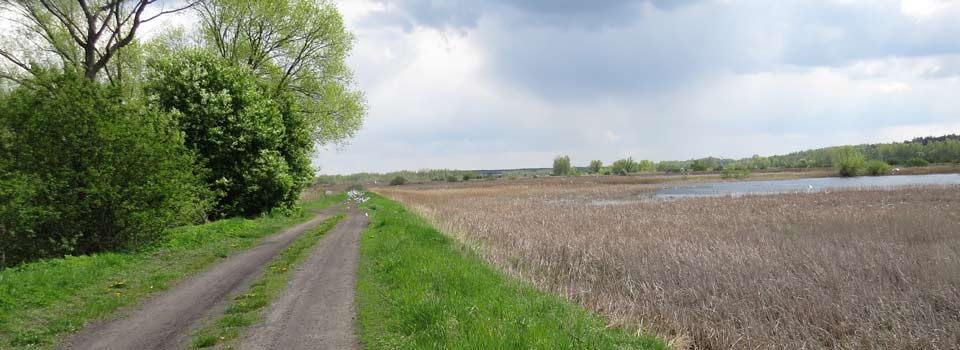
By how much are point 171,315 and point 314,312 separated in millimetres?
2330

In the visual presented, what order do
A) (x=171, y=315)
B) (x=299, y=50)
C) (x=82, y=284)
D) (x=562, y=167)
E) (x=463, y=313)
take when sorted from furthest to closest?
1. (x=562, y=167)
2. (x=299, y=50)
3. (x=82, y=284)
4. (x=171, y=315)
5. (x=463, y=313)

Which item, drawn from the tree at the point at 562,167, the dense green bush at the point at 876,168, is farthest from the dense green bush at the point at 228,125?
the tree at the point at 562,167

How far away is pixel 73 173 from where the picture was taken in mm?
13312

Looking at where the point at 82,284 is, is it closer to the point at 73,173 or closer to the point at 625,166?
the point at 73,173

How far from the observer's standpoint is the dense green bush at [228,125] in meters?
22.4

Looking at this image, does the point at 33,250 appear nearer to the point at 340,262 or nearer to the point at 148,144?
the point at 148,144

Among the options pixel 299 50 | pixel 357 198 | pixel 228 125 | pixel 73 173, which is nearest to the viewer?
pixel 73 173

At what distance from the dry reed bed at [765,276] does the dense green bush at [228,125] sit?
11.7 metres

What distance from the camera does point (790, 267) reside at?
12148 mm

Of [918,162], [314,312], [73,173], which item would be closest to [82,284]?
[73,173]

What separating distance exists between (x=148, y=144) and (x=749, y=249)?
17.9m

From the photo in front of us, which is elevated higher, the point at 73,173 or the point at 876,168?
the point at 73,173

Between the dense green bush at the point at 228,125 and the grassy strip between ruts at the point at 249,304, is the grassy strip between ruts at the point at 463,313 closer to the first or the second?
the grassy strip between ruts at the point at 249,304

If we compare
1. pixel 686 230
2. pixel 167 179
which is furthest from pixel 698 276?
pixel 167 179
